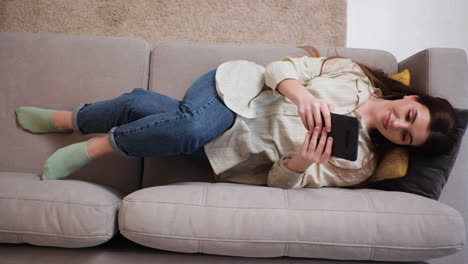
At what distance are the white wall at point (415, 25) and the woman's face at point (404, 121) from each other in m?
0.76

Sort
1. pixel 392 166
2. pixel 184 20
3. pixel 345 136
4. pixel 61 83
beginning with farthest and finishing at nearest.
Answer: pixel 184 20 < pixel 61 83 < pixel 392 166 < pixel 345 136

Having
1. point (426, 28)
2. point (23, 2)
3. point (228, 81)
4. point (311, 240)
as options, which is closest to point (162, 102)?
point (228, 81)

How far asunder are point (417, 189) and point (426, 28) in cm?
110

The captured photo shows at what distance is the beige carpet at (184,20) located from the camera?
58.3 inches

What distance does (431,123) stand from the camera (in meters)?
0.92

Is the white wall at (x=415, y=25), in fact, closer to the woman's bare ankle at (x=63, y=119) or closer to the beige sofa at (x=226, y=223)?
the beige sofa at (x=226, y=223)

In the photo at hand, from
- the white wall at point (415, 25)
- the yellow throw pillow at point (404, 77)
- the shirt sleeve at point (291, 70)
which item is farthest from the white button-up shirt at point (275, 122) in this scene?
the white wall at point (415, 25)

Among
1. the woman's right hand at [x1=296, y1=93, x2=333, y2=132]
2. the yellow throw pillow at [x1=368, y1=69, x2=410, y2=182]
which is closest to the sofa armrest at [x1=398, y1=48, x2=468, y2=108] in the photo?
the yellow throw pillow at [x1=368, y1=69, x2=410, y2=182]

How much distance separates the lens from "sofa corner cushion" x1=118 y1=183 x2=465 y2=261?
78cm

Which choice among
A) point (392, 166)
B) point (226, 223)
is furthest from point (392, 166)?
point (226, 223)

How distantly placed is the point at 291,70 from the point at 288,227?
464 millimetres

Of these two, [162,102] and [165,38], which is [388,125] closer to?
[162,102]

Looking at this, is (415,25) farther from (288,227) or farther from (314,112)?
(288,227)

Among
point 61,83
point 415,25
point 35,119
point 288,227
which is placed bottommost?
point 288,227
